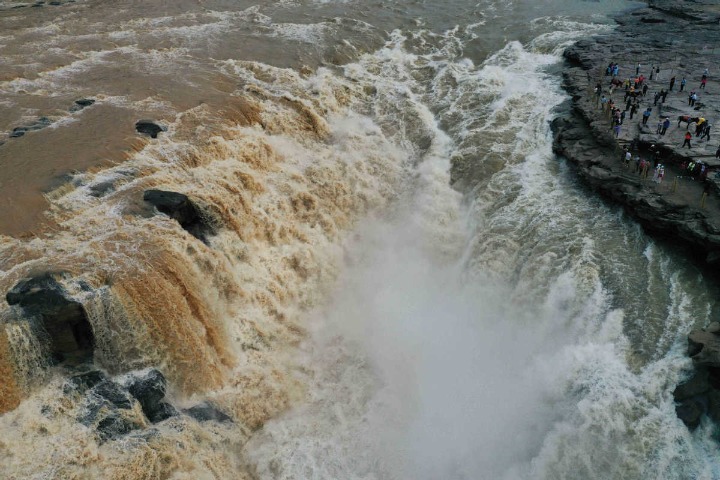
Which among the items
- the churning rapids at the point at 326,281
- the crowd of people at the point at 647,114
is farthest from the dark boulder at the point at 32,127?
the crowd of people at the point at 647,114

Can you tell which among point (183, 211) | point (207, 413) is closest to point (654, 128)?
point (183, 211)

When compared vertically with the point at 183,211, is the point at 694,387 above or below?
below

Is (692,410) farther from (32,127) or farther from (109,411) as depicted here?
(32,127)

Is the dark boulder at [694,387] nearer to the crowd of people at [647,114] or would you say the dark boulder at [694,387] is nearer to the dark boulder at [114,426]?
the crowd of people at [647,114]

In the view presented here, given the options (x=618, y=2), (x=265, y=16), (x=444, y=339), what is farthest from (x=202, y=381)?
(x=618, y=2)

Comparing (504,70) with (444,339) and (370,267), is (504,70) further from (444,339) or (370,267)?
(444,339)
